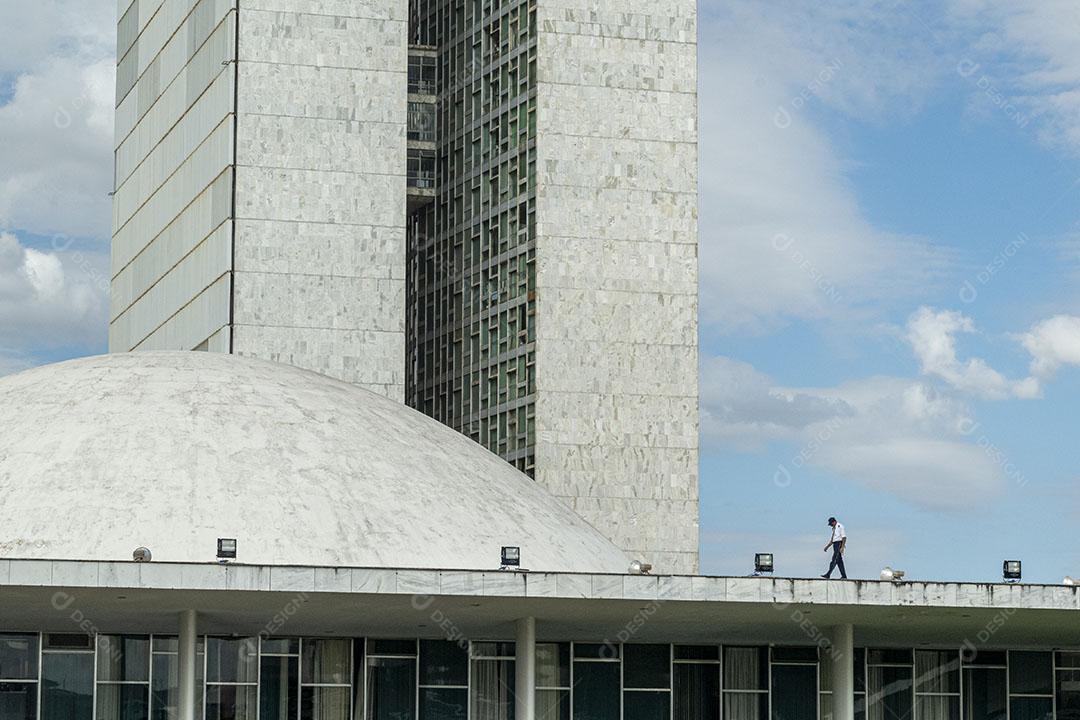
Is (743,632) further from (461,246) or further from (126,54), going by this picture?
(126,54)

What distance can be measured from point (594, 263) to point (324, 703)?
40494mm

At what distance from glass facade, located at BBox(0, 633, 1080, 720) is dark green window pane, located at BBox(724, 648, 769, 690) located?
0.07 ft

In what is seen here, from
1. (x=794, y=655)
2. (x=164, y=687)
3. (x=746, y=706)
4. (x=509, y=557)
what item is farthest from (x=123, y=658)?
(x=794, y=655)

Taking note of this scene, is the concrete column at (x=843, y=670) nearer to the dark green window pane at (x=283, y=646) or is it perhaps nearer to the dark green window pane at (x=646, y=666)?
the dark green window pane at (x=646, y=666)

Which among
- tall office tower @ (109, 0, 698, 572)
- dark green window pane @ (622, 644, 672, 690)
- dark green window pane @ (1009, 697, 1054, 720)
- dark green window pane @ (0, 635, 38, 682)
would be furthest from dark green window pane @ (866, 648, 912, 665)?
tall office tower @ (109, 0, 698, 572)

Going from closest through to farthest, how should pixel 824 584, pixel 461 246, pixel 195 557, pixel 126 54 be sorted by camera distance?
pixel 824 584 < pixel 195 557 < pixel 461 246 < pixel 126 54

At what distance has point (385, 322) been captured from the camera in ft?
274

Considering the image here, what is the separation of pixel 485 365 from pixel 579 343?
18.0ft

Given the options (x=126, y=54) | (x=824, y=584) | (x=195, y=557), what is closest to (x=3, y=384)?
(x=195, y=557)

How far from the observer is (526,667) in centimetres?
4088

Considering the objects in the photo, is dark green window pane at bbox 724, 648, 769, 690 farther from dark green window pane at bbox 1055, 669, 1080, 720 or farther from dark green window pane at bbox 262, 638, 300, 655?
dark green window pane at bbox 262, 638, 300, 655

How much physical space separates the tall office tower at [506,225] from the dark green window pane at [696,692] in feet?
112

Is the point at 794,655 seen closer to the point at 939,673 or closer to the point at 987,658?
the point at 939,673

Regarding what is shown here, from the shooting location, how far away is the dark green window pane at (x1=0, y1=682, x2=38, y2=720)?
41438mm
